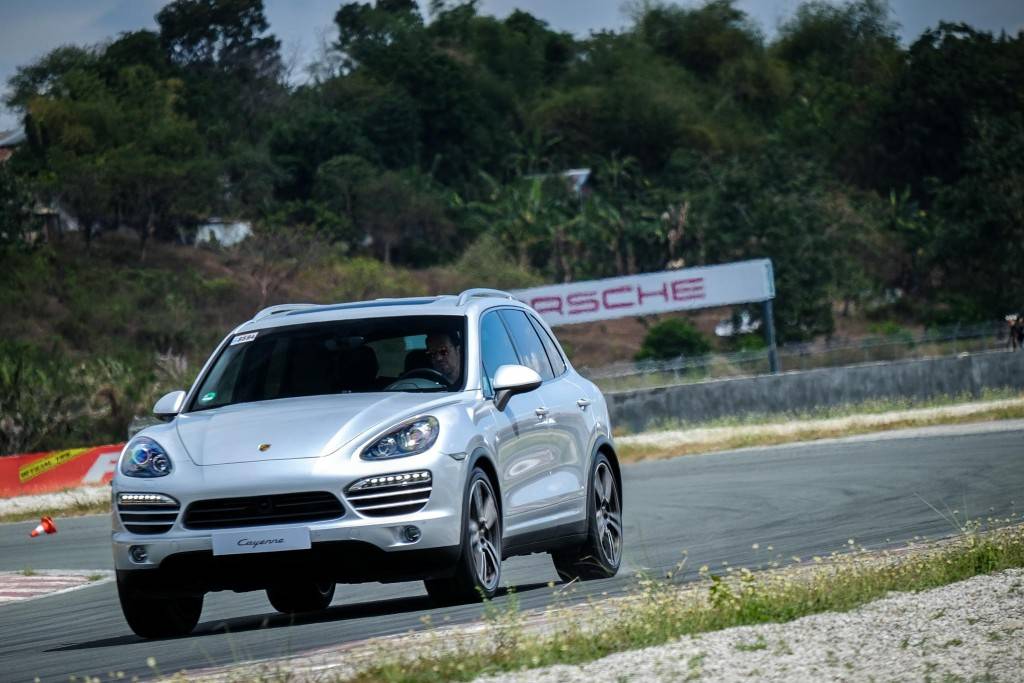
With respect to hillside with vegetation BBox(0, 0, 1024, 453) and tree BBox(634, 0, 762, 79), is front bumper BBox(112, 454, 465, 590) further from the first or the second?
tree BBox(634, 0, 762, 79)

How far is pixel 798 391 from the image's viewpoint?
34.7 metres

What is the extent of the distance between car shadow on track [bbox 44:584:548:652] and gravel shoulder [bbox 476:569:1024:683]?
251 centimetres

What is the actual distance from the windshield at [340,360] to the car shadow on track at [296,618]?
1243 millimetres

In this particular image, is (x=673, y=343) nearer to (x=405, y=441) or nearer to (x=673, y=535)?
(x=673, y=535)

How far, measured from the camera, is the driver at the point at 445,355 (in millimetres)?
9969

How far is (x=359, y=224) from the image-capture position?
8644 centimetres

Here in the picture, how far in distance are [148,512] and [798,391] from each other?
2677 centimetres

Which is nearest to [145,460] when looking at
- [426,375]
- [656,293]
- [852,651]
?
[426,375]

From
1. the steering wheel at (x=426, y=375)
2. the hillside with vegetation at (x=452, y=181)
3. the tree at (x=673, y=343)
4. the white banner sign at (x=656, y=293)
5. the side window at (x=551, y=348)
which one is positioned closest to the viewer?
the steering wheel at (x=426, y=375)

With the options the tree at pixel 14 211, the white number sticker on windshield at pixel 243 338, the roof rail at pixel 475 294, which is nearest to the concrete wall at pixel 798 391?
the roof rail at pixel 475 294

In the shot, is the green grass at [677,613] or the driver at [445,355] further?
the driver at [445,355]

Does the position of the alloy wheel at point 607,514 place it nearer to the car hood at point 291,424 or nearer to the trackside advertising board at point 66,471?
the car hood at point 291,424

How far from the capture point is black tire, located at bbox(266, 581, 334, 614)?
10.7 metres

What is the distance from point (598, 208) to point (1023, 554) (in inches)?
3094
